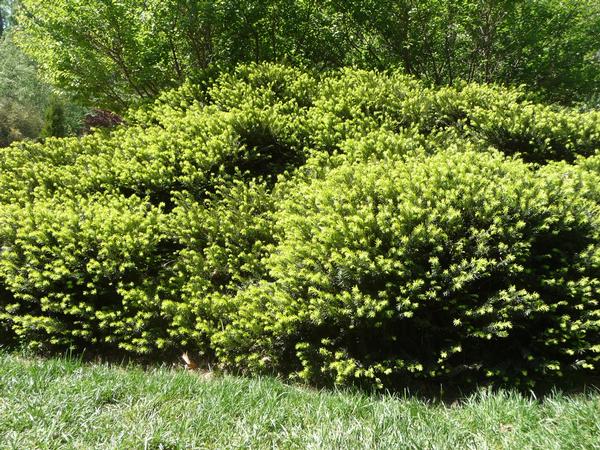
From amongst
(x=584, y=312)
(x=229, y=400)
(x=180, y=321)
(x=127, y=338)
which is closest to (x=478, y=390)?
(x=584, y=312)

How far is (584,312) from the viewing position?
10.7 ft

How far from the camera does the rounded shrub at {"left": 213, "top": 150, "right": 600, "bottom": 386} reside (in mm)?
3227

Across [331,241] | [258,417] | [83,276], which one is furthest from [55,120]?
[258,417]

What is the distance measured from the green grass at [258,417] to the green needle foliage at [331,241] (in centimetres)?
37

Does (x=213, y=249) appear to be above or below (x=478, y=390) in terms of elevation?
above

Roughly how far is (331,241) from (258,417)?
1.32 metres

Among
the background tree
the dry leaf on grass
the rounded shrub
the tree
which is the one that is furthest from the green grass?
the tree

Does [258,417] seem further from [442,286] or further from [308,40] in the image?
[308,40]

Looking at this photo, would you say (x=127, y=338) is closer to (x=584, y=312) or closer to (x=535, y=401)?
(x=535, y=401)

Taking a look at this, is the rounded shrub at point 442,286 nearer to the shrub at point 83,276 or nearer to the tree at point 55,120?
the shrub at point 83,276

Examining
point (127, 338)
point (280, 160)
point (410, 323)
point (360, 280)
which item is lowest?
point (127, 338)

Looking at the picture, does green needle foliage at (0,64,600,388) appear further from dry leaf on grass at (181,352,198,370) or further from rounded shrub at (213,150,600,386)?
dry leaf on grass at (181,352,198,370)

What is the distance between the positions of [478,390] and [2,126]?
23496mm

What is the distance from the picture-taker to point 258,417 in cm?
282
